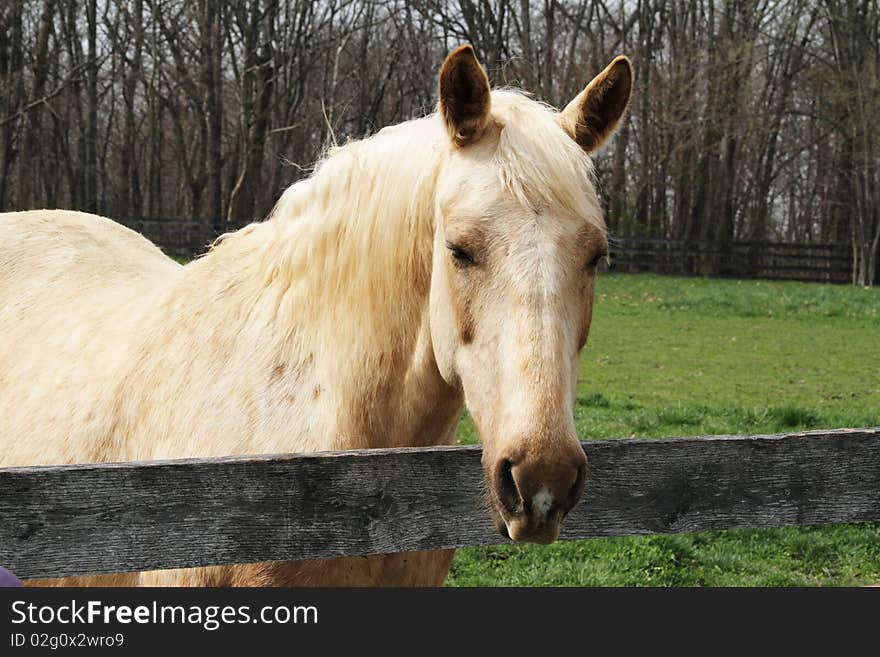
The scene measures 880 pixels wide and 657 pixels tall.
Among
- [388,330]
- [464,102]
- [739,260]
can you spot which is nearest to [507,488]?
[388,330]

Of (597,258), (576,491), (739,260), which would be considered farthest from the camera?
(739,260)

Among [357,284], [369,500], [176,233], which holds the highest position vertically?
[176,233]

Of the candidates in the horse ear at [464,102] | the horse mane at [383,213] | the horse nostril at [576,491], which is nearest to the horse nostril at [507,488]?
the horse nostril at [576,491]

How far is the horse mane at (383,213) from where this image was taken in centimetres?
234

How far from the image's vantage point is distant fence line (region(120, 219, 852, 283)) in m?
30.8

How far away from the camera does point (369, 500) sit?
223 cm

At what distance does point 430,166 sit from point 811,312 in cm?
1789

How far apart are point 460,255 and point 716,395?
881cm

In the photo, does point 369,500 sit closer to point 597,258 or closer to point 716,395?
point 597,258

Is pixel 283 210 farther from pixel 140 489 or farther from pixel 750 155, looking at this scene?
pixel 750 155

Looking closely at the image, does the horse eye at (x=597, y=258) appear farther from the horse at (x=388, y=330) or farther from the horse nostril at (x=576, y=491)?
the horse nostril at (x=576, y=491)

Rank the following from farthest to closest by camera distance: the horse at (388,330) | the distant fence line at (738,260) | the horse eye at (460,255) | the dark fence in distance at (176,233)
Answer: the distant fence line at (738,260) → the dark fence in distance at (176,233) → the horse eye at (460,255) → the horse at (388,330)

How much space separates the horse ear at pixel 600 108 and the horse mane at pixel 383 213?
3.3 inches

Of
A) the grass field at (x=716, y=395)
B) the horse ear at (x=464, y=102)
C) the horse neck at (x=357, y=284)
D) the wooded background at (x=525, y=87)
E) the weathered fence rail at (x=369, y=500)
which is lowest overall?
the grass field at (x=716, y=395)
